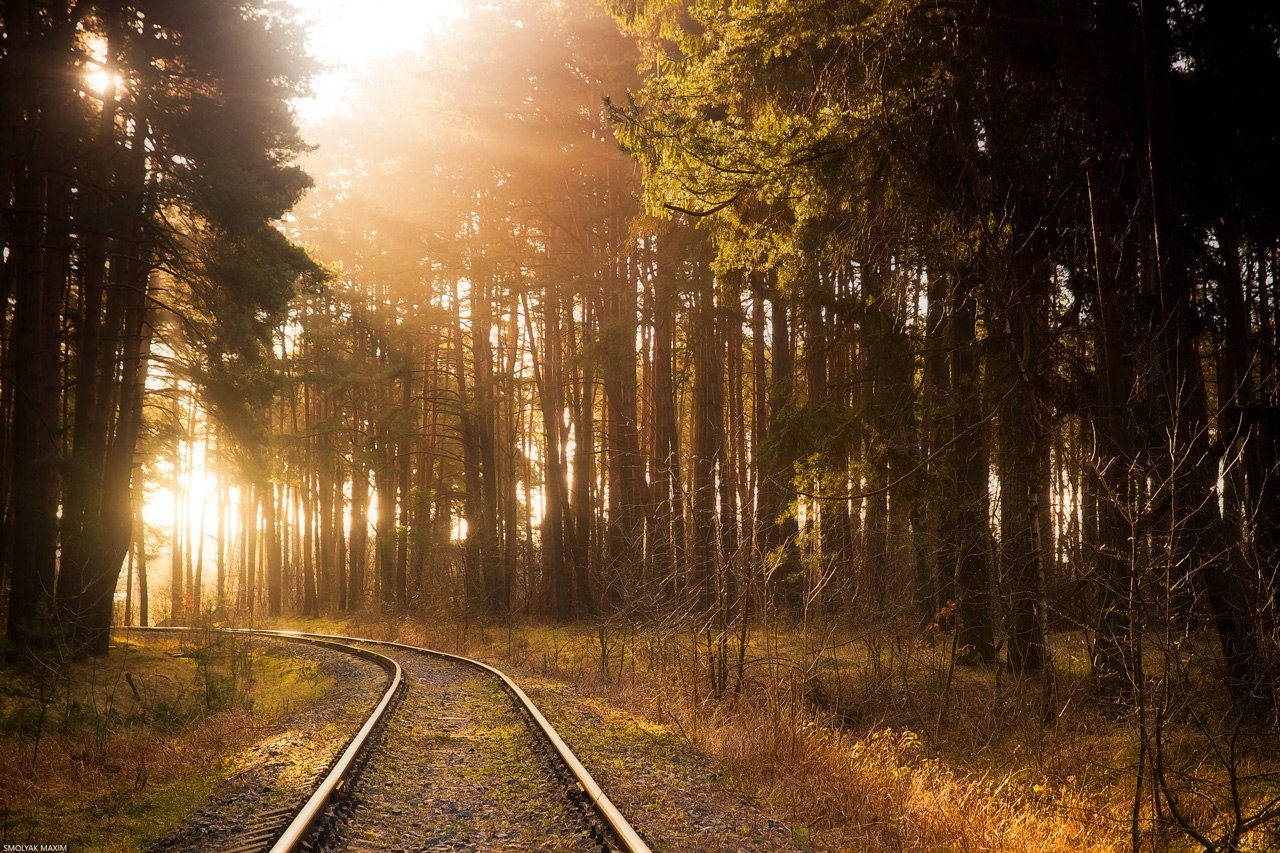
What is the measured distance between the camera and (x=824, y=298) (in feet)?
42.3

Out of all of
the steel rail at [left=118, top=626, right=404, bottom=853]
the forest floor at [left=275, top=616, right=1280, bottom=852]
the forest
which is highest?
the forest

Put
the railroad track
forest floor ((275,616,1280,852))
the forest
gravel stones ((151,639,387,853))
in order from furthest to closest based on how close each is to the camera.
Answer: the forest
forest floor ((275,616,1280,852))
gravel stones ((151,639,387,853))
the railroad track

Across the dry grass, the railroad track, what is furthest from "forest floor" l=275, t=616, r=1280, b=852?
the dry grass

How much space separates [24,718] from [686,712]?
7.94 metres

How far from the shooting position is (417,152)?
23.2 m

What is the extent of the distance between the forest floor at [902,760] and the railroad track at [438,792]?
1.14 feet

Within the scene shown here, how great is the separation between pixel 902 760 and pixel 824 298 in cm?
701

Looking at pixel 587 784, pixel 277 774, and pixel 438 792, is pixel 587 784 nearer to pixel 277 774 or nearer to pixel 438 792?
pixel 438 792

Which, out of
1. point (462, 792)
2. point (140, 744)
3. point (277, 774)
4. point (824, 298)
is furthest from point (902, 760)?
point (140, 744)

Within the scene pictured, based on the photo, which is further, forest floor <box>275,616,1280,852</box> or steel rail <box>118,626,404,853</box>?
forest floor <box>275,616,1280,852</box>

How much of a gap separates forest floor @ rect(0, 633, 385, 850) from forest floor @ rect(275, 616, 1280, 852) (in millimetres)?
3142

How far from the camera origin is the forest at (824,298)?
8500mm

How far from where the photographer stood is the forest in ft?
27.9

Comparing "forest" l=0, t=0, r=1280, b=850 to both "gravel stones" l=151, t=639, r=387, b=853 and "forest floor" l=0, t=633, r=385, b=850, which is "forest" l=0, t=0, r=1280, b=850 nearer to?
"forest floor" l=0, t=633, r=385, b=850
